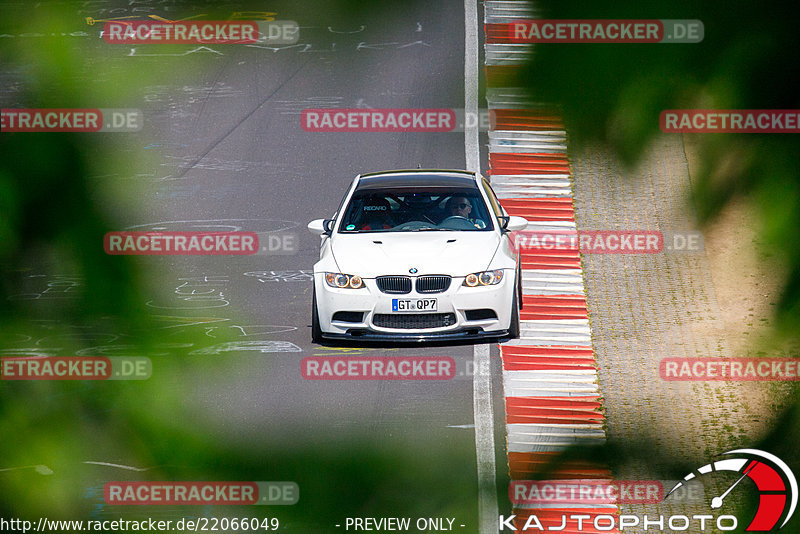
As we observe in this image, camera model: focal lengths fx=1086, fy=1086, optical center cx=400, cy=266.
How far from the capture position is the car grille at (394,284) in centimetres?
859

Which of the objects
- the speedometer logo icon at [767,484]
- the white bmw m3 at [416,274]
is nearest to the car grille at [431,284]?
the white bmw m3 at [416,274]

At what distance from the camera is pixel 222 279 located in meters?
13.0

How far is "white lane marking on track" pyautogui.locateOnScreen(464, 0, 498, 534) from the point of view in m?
1.57

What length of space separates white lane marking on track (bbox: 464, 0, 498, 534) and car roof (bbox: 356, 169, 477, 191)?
1.77 feet

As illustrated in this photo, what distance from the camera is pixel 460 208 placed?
905 cm

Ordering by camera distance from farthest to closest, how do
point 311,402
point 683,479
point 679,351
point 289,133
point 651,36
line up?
point 289,133, point 679,351, point 311,402, point 683,479, point 651,36

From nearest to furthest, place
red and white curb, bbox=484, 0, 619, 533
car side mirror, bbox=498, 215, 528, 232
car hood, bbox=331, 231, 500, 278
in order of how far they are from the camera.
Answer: red and white curb, bbox=484, 0, 619, 533 < car hood, bbox=331, 231, 500, 278 < car side mirror, bbox=498, 215, 528, 232

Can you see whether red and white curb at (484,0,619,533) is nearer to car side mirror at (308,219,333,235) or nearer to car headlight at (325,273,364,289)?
car headlight at (325,273,364,289)

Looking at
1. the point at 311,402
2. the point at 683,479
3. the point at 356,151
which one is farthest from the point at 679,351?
the point at 683,479

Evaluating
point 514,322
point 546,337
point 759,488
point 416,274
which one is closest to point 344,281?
point 416,274

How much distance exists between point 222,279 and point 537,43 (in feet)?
38.7

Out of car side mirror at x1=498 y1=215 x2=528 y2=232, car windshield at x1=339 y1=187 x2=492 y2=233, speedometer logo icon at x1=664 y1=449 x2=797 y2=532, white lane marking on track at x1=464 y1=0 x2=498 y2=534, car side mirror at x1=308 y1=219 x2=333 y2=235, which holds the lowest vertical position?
speedometer logo icon at x1=664 y1=449 x2=797 y2=532

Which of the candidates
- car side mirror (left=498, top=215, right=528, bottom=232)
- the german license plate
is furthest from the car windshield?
the german license plate

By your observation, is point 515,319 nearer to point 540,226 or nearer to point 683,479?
point 540,226
